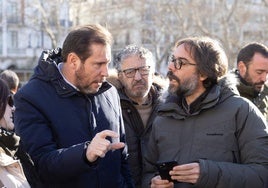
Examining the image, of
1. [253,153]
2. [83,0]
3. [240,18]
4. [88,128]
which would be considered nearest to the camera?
[253,153]

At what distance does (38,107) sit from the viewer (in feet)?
10.9

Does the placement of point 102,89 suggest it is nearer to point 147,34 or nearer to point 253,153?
point 253,153

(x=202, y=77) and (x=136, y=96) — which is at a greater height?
(x=202, y=77)

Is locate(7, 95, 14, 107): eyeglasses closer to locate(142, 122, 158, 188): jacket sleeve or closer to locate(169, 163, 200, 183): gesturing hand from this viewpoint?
locate(142, 122, 158, 188): jacket sleeve

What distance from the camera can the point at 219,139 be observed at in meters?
3.29

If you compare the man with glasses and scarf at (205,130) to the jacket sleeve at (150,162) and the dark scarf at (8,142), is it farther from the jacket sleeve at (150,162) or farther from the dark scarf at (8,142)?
the dark scarf at (8,142)

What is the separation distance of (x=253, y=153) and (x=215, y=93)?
460mm

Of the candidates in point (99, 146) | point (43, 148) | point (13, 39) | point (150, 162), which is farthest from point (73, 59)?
point (13, 39)

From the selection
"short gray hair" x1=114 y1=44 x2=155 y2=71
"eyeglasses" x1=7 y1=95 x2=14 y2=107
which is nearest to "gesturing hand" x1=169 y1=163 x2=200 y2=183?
"eyeglasses" x1=7 y1=95 x2=14 y2=107

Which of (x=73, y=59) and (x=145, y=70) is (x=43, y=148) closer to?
(x=73, y=59)

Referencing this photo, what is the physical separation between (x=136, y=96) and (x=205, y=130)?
3.73ft

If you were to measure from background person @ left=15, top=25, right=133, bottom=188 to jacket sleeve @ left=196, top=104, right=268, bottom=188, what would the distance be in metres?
0.57

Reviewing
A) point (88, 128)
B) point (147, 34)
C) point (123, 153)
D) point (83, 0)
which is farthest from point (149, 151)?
point (147, 34)

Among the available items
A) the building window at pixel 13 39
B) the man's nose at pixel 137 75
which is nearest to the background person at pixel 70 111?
the man's nose at pixel 137 75
